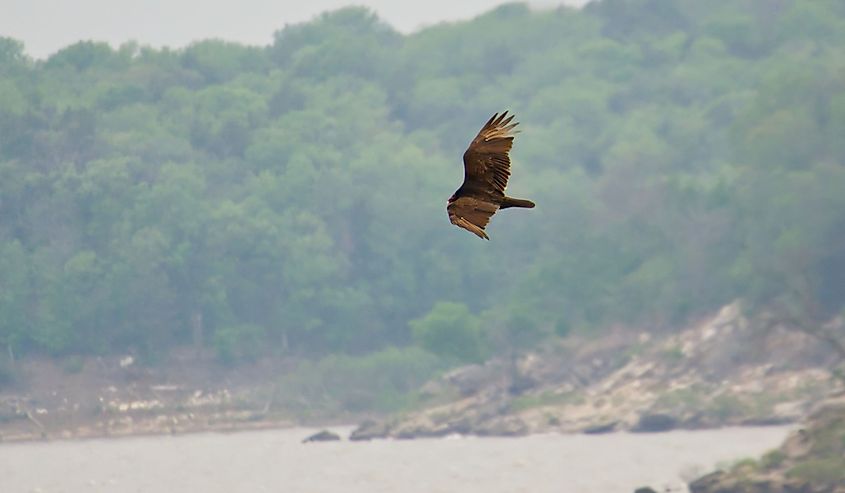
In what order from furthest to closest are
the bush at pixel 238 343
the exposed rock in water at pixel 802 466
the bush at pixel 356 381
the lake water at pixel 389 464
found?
the bush at pixel 238 343, the bush at pixel 356 381, the lake water at pixel 389 464, the exposed rock in water at pixel 802 466

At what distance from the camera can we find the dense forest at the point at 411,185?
Answer: 86250 mm

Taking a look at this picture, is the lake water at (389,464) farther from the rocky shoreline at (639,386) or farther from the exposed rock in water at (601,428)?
the rocky shoreline at (639,386)

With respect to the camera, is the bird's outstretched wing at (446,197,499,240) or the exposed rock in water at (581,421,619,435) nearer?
the bird's outstretched wing at (446,197,499,240)

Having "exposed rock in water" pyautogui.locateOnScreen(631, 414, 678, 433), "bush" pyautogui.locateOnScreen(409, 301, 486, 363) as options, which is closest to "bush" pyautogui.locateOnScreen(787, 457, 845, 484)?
"exposed rock in water" pyautogui.locateOnScreen(631, 414, 678, 433)

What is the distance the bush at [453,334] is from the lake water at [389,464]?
6552 mm

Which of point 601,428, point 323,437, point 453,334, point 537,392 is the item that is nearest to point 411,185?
point 453,334

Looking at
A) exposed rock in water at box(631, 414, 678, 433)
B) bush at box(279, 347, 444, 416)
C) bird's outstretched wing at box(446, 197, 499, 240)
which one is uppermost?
bush at box(279, 347, 444, 416)

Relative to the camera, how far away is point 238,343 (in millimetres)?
99250

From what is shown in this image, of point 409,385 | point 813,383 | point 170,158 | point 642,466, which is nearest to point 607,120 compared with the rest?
point 170,158

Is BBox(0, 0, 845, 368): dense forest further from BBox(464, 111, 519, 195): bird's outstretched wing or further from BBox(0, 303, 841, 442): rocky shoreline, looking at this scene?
BBox(464, 111, 519, 195): bird's outstretched wing

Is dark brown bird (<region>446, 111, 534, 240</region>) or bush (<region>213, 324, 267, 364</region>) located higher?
bush (<region>213, 324, 267, 364</region>)

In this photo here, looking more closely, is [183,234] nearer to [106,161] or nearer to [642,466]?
[106,161]

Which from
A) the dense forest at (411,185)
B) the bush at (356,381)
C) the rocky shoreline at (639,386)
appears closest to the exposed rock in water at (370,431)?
the rocky shoreline at (639,386)

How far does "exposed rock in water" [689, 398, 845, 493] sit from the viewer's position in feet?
143
